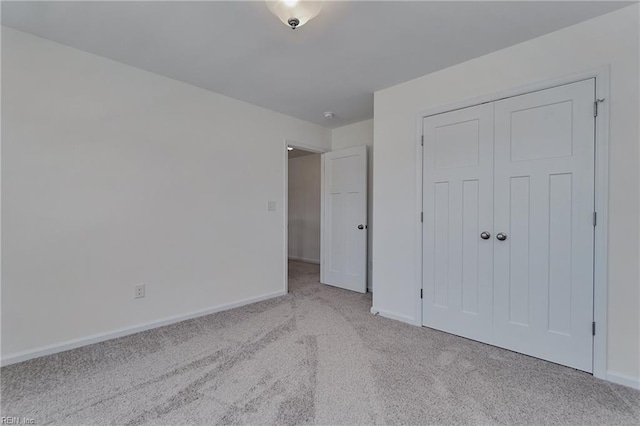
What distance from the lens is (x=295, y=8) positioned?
1.56 metres

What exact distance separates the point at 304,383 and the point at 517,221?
6.68 feet

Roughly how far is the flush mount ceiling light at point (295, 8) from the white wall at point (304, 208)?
4.67m

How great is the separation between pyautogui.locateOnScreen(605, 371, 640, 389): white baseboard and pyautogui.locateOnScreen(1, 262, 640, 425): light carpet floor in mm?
51

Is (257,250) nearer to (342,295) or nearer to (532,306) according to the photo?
(342,295)

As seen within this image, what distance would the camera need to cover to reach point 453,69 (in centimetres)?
258

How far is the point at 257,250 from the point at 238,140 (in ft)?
4.51

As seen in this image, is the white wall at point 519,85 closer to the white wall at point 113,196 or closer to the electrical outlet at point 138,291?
the white wall at point 113,196

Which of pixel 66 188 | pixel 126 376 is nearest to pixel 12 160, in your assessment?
pixel 66 188

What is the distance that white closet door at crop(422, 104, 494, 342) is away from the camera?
2.44m

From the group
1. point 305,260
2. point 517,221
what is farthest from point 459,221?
point 305,260

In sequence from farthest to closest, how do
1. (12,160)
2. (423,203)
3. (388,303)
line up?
(388,303) → (423,203) → (12,160)

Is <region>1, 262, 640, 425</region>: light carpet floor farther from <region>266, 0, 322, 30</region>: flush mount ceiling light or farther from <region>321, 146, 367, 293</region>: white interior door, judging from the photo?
<region>266, 0, 322, 30</region>: flush mount ceiling light

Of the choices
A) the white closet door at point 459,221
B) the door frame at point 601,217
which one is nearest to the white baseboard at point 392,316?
the white closet door at point 459,221

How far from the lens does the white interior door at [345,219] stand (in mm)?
3943
